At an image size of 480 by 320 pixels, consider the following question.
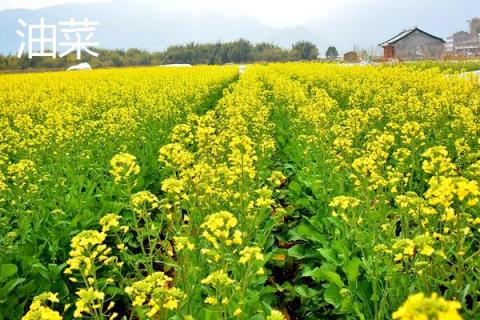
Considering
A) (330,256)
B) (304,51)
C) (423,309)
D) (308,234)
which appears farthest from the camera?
(304,51)

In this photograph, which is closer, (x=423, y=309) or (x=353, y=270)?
(x=423, y=309)

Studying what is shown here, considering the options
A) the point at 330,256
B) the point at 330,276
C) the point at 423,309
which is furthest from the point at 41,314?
the point at 330,256

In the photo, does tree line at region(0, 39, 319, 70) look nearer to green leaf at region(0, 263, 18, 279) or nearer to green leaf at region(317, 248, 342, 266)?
green leaf at region(0, 263, 18, 279)

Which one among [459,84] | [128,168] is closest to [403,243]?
[128,168]

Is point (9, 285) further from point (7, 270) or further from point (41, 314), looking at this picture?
point (41, 314)

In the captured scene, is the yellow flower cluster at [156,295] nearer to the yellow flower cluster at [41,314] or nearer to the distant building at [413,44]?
the yellow flower cluster at [41,314]

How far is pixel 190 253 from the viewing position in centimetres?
368

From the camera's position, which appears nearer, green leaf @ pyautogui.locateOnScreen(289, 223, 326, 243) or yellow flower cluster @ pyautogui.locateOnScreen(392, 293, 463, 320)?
yellow flower cluster @ pyautogui.locateOnScreen(392, 293, 463, 320)

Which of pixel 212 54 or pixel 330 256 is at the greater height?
pixel 212 54

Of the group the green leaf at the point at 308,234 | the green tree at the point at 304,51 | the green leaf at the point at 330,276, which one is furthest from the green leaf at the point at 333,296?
the green tree at the point at 304,51

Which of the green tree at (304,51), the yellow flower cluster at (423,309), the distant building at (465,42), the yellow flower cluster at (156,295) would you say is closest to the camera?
the yellow flower cluster at (423,309)

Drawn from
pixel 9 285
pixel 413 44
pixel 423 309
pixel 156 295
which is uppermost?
pixel 413 44

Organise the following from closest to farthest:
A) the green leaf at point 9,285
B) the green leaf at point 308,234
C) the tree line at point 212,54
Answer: the green leaf at point 9,285
the green leaf at point 308,234
the tree line at point 212,54

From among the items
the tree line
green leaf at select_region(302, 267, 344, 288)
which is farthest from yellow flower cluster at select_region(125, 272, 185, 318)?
the tree line
